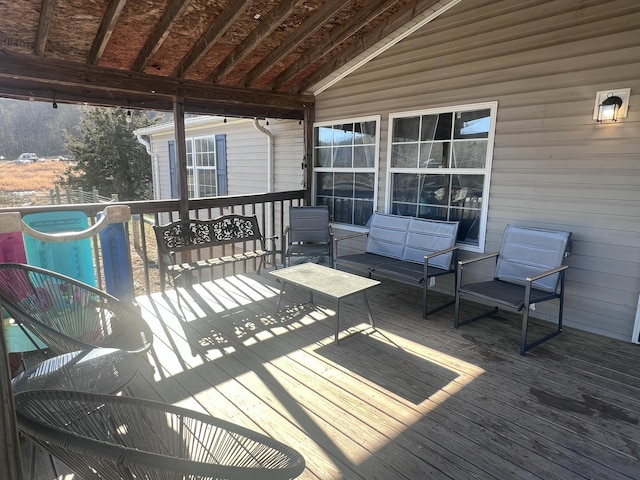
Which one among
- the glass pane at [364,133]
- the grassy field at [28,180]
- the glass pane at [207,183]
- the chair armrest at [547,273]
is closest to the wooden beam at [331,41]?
the glass pane at [364,133]

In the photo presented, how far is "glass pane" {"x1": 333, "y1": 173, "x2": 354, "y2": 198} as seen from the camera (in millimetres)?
5340

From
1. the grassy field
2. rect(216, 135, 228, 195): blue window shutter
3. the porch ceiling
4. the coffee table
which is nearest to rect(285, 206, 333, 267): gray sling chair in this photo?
the coffee table

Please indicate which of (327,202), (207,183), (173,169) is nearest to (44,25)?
(327,202)

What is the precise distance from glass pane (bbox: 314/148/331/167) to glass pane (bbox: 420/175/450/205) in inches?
63.9

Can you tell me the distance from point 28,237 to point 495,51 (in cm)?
442

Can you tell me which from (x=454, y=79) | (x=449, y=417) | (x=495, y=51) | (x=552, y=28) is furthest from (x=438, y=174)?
(x=449, y=417)

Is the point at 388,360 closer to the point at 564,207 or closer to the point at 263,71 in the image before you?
the point at 564,207

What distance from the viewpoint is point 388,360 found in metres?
2.84

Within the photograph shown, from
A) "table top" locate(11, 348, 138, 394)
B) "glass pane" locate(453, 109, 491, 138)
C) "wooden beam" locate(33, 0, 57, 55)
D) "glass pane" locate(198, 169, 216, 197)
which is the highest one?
"wooden beam" locate(33, 0, 57, 55)

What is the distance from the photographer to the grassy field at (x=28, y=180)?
16031 mm

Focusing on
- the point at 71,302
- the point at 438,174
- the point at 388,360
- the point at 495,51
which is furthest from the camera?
the point at 438,174

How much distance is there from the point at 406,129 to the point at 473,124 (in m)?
0.84

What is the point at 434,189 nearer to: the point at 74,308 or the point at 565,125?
the point at 565,125

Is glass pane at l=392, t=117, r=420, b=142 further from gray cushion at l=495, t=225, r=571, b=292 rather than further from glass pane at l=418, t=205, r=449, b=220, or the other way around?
gray cushion at l=495, t=225, r=571, b=292
